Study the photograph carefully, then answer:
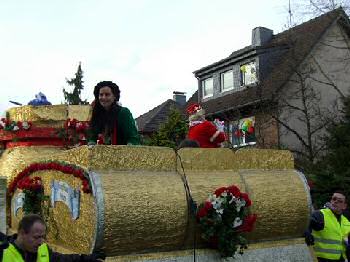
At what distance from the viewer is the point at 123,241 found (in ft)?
12.9

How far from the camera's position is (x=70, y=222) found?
13.8 feet

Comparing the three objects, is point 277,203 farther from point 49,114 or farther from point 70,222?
point 49,114

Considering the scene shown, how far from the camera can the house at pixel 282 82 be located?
68.7ft

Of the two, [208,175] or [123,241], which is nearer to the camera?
[123,241]

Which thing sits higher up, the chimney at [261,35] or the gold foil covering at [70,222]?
the chimney at [261,35]

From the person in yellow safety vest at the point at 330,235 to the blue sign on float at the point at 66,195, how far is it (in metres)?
2.65

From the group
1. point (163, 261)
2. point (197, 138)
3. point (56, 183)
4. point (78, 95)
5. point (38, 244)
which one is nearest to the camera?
point (38, 244)

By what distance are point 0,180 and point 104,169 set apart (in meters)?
Answer: 1.77

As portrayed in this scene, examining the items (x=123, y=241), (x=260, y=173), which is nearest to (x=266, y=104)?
(x=260, y=173)

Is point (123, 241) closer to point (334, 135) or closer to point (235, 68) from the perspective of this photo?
point (334, 135)

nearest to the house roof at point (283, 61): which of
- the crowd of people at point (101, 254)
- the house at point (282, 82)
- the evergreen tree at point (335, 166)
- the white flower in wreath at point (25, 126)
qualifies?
the house at point (282, 82)

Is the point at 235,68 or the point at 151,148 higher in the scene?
the point at 235,68

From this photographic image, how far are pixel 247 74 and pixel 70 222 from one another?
66.1 feet

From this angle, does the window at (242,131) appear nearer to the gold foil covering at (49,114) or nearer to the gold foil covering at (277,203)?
the gold foil covering at (49,114)
